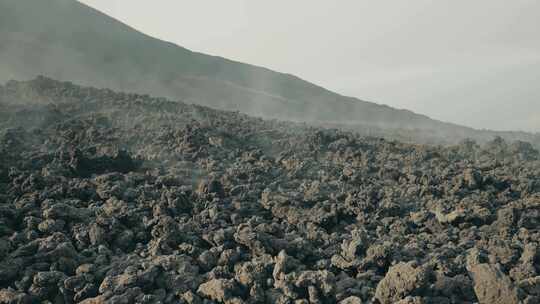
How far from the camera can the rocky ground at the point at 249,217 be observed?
20.0ft

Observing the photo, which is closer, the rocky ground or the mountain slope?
the rocky ground

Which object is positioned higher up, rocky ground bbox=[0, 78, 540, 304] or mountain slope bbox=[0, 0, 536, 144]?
mountain slope bbox=[0, 0, 536, 144]

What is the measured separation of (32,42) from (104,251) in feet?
99.6

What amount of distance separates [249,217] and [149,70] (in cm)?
2827

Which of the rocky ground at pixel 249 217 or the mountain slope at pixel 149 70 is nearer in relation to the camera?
the rocky ground at pixel 249 217

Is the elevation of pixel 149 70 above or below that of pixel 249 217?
above

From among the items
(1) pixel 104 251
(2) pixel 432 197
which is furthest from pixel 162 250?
(2) pixel 432 197

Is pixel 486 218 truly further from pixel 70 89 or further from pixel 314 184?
pixel 70 89

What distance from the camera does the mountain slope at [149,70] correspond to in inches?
1224

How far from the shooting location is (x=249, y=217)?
8.68m

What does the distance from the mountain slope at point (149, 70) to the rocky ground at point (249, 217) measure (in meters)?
16.9

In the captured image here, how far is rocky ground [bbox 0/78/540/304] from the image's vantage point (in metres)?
6.10

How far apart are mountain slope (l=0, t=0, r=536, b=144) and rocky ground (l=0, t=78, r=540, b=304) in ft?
55.3

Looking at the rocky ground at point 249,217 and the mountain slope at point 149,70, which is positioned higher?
the mountain slope at point 149,70
